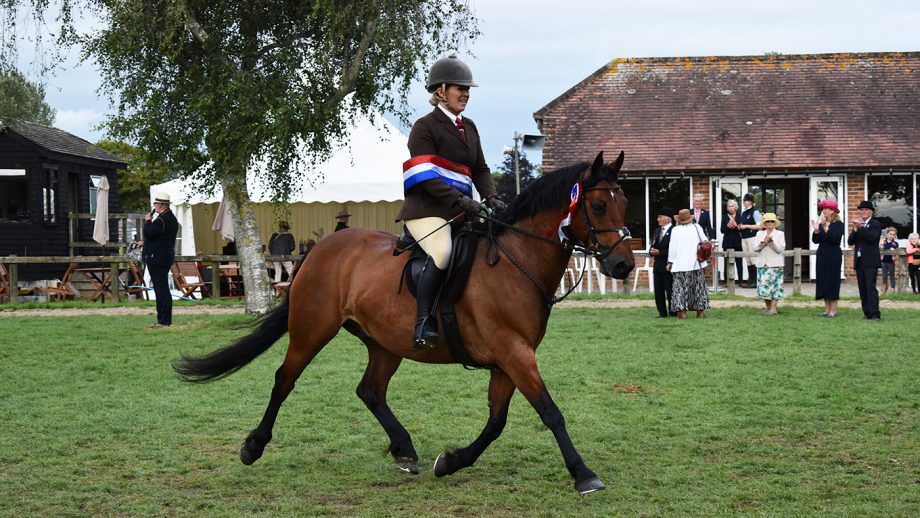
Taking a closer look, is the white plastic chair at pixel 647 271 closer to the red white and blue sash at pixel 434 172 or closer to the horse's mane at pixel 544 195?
the red white and blue sash at pixel 434 172

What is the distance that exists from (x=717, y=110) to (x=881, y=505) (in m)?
24.7

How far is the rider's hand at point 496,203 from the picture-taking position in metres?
6.73

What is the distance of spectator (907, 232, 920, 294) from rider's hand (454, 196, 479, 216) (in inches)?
750

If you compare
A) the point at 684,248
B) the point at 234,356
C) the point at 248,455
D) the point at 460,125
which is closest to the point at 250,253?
the point at 684,248

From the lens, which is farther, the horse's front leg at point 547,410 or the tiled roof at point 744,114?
the tiled roof at point 744,114

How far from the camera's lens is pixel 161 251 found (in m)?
16.4

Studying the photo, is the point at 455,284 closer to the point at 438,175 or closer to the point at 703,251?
the point at 438,175

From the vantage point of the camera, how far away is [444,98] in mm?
6848

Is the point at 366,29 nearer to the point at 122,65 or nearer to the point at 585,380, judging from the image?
the point at 122,65

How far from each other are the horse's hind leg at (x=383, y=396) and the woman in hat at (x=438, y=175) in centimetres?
77

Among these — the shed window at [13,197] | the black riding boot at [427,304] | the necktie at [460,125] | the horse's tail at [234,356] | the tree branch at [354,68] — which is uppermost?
the tree branch at [354,68]

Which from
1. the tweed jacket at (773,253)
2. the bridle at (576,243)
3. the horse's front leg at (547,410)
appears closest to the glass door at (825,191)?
the tweed jacket at (773,253)

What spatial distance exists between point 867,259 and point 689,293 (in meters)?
2.92

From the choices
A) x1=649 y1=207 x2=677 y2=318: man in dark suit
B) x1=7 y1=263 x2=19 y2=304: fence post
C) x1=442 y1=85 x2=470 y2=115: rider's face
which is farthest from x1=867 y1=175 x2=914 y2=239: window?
x1=442 y1=85 x2=470 y2=115: rider's face
